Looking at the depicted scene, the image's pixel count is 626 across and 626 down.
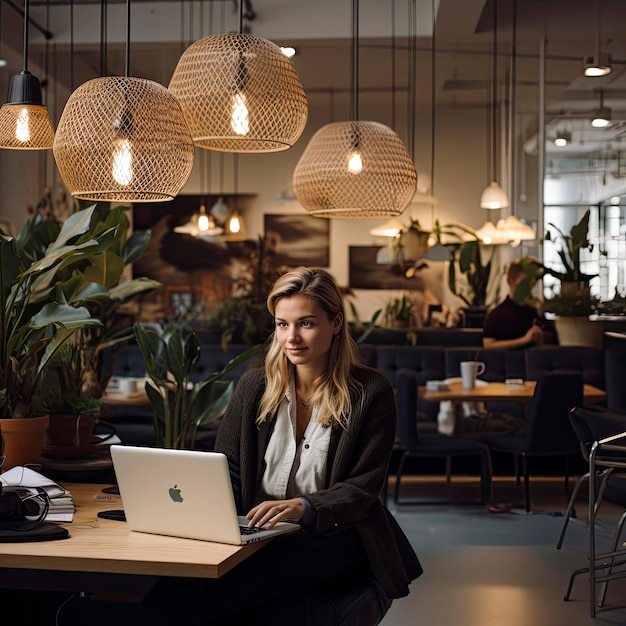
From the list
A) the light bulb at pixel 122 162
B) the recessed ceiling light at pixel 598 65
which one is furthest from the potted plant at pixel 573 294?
the light bulb at pixel 122 162

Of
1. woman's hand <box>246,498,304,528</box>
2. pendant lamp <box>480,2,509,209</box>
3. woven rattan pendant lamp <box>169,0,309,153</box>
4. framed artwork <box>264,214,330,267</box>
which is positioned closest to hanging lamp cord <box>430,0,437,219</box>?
pendant lamp <box>480,2,509,209</box>

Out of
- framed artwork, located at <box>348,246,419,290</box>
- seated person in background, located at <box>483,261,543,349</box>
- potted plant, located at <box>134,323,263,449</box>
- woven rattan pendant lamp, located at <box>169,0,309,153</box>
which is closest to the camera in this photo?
woven rattan pendant lamp, located at <box>169,0,309,153</box>

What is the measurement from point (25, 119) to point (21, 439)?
1.29 m

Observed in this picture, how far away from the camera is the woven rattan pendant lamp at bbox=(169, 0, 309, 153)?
272 centimetres

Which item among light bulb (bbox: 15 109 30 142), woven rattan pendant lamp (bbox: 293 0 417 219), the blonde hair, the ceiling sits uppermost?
the ceiling

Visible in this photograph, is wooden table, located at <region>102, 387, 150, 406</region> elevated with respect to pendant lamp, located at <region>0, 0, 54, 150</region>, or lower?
lower

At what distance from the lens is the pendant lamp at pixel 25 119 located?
3.37m

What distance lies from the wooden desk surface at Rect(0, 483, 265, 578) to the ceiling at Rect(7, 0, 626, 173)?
237 inches

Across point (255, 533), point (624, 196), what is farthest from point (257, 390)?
point (624, 196)

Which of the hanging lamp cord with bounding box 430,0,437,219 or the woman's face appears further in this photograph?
the hanging lamp cord with bounding box 430,0,437,219

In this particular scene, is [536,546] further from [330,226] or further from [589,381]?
[330,226]

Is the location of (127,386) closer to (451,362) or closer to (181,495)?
(451,362)

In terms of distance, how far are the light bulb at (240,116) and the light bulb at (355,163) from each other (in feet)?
2.72

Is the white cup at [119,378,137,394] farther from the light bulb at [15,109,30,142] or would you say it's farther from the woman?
the woman
